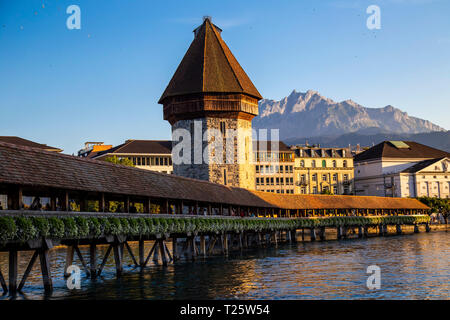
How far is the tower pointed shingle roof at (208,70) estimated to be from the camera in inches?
2196

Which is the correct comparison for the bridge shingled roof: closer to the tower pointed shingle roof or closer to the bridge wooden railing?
the bridge wooden railing

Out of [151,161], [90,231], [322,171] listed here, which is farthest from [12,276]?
[322,171]

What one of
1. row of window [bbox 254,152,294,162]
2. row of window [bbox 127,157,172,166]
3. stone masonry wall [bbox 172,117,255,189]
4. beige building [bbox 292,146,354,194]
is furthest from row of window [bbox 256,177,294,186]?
stone masonry wall [bbox 172,117,255,189]

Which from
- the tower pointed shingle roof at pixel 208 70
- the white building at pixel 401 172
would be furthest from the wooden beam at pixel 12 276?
the white building at pixel 401 172

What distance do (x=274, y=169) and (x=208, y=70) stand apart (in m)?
42.8

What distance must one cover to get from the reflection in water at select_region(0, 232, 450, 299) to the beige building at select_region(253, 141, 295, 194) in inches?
2362

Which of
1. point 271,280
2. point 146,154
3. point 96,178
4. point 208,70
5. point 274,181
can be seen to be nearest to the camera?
point 96,178

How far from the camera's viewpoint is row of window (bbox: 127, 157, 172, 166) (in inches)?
3538

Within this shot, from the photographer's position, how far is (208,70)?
56906mm

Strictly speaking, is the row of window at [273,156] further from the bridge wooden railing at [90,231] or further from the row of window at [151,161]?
the bridge wooden railing at [90,231]

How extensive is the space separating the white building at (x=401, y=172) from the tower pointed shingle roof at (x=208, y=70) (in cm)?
4983

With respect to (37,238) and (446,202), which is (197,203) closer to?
(37,238)

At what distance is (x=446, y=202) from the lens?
9012cm

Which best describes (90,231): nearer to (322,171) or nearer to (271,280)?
(271,280)
